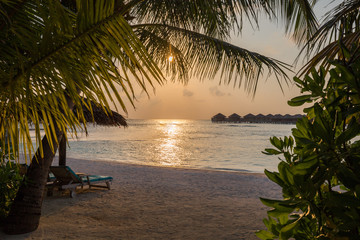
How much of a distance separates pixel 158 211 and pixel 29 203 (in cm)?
239

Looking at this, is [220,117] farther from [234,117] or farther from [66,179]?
[66,179]

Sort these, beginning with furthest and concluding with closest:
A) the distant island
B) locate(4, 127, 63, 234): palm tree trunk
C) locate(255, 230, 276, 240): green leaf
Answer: the distant island < locate(4, 127, 63, 234): palm tree trunk < locate(255, 230, 276, 240): green leaf

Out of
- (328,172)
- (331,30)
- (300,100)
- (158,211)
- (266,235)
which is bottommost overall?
(158,211)

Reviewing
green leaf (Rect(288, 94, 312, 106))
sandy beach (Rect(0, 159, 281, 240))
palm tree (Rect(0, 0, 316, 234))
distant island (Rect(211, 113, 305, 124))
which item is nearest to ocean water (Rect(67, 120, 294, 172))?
palm tree (Rect(0, 0, 316, 234))

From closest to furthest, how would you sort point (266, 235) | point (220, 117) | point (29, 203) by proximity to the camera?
point (266, 235) < point (29, 203) < point (220, 117)

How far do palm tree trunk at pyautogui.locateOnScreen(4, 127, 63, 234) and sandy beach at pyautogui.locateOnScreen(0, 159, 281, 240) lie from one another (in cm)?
13

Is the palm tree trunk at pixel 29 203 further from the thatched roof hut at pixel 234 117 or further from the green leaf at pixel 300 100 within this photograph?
the thatched roof hut at pixel 234 117

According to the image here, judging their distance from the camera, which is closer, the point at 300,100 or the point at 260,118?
the point at 300,100

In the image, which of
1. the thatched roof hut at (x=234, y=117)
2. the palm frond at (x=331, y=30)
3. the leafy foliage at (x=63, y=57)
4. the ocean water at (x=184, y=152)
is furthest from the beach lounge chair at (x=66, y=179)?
the thatched roof hut at (x=234, y=117)

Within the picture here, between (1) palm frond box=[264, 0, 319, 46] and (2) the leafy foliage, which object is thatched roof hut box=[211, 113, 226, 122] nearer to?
(1) palm frond box=[264, 0, 319, 46]

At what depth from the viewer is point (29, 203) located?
438 centimetres

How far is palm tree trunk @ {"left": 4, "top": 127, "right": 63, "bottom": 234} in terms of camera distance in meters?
4.33

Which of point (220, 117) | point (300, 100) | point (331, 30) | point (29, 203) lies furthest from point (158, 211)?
point (220, 117)

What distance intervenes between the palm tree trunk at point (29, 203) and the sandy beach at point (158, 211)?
13 centimetres
